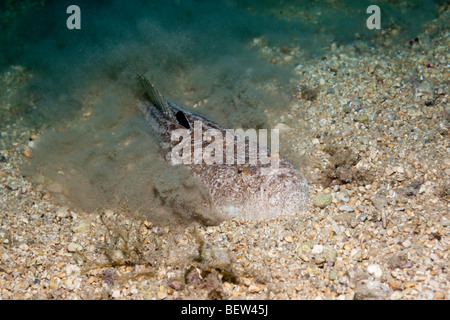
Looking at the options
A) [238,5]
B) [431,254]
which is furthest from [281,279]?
[238,5]

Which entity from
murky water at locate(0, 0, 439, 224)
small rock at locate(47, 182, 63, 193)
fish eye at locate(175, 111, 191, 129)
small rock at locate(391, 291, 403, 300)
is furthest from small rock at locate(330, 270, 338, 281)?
small rock at locate(47, 182, 63, 193)

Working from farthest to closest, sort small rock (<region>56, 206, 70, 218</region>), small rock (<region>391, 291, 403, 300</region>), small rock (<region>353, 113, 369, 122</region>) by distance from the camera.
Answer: small rock (<region>353, 113, 369, 122</region>), small rock (<region>56, 206, 70, 218</region>), small rock (<region>391, 291, 403, 300</region>)

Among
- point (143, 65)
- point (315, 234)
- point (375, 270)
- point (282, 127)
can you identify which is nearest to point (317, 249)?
point (315, 234)

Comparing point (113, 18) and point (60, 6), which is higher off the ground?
point (60, 6)

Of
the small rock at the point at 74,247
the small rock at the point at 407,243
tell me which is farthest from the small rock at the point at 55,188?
the small rock at the point at 407,243

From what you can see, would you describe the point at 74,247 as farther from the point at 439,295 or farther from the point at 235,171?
the point at 439,295

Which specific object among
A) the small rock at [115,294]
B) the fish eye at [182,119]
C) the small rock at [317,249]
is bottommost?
the small rock at [115,294]

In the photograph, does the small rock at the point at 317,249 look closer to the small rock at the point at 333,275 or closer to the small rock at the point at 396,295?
the small rock at the point at 333,275

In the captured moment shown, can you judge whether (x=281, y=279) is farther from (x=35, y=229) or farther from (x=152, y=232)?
(x=35, y=229)

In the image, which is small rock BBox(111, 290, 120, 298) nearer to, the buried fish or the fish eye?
the buried fish
